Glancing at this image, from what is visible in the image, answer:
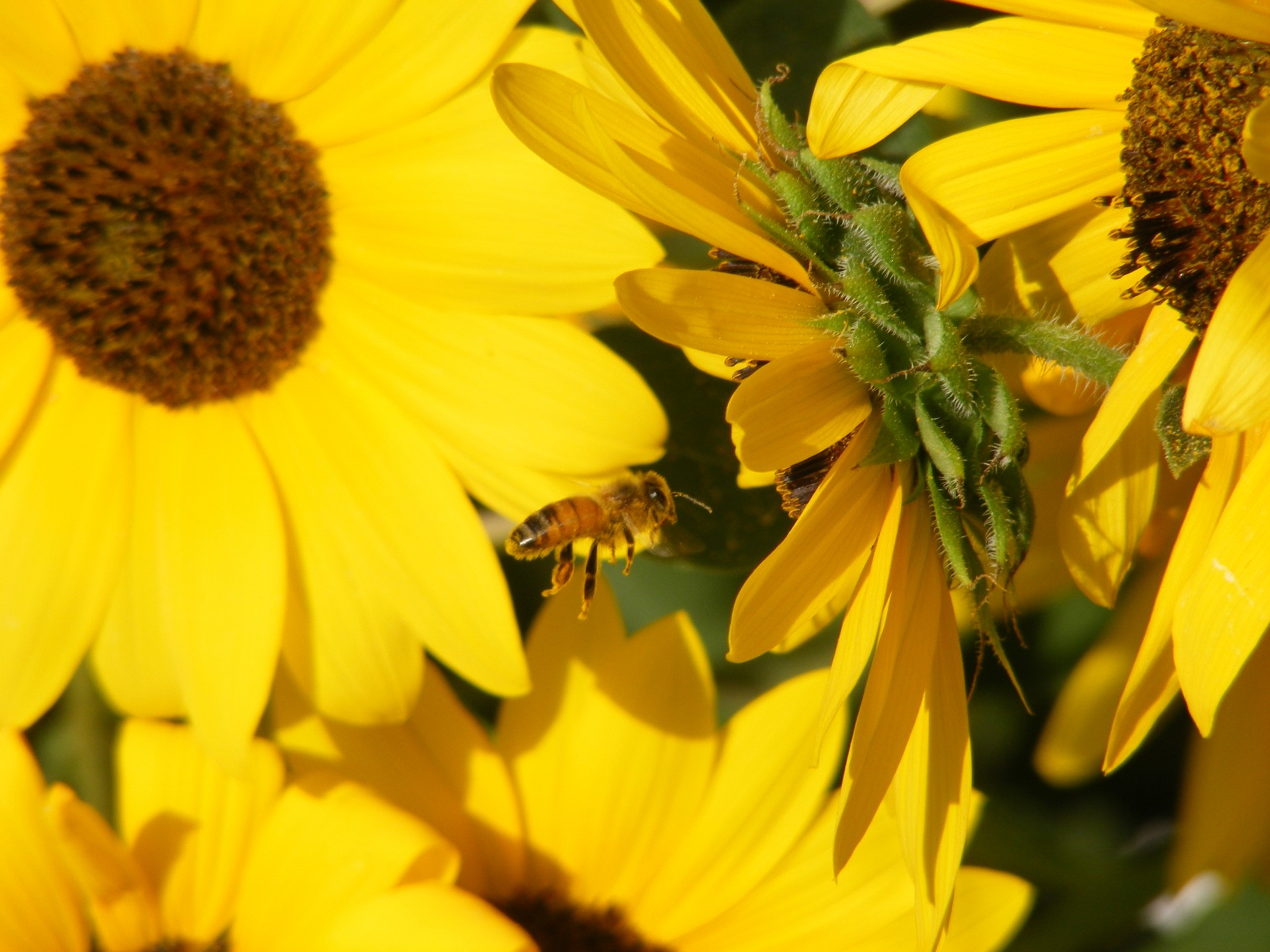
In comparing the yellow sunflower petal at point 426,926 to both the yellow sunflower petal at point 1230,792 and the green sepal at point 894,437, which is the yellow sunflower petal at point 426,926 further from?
the yellow sunflower petal at point 1230,792

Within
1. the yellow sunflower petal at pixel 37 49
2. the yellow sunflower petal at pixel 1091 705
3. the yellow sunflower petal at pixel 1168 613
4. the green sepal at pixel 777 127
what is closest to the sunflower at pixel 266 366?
the yellow sunflower petal at pixel 37 49

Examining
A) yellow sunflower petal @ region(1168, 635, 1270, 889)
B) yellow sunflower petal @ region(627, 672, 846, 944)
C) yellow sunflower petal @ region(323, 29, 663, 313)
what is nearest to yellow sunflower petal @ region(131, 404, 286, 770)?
yellow sunflower petal @ region(323, 29, 663, 313)

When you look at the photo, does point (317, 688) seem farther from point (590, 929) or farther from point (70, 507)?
point (590, 929)

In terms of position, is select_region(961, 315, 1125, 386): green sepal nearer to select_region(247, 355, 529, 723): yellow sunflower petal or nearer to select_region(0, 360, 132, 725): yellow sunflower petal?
select_region(247, 355, 529, 723): yellow sunflower petal

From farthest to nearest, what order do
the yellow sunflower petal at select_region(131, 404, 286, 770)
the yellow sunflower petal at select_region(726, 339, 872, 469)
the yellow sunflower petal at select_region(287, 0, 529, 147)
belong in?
the yellow sunflower petal at select_region(131, 404, 286, 770) < the yellow sunflower petal at select_region(287, 0, 529, 147) < the yellow sunflower petal at select_region(726, 339, 872, 469)

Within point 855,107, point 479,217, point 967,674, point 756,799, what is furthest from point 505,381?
point 967,674

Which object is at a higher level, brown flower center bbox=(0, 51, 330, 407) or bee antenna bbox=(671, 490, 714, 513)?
brown flower center bbox=(0, 51, 330, 407)

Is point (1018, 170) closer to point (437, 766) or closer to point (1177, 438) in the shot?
point (1177, 438)
